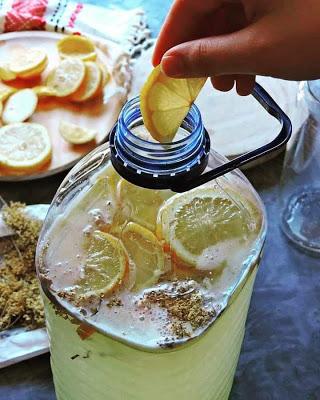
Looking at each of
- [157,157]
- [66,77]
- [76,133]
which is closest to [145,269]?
[157,157]

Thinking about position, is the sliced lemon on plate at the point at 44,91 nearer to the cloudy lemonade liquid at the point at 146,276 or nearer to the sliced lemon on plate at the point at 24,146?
the sliced lemon on plate at the point at 24,146

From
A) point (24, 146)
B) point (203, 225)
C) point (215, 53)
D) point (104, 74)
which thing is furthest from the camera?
point (104, 74)

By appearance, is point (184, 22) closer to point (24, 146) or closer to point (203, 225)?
point (203, 225)

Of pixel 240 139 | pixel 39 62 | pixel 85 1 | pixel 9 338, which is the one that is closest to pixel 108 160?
pixel 9 338

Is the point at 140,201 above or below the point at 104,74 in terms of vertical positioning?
above

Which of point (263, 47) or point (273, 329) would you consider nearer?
point (263, 47)

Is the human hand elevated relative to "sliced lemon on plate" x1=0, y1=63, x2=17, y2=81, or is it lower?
elevated

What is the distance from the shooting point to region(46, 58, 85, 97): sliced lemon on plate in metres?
1.09

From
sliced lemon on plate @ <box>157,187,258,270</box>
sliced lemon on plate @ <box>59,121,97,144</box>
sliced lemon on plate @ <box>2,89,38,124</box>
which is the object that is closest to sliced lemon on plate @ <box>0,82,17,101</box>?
sliced lemon on plate @ <box>2,89,38,124</box>

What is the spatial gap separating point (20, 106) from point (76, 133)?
0.35 ft

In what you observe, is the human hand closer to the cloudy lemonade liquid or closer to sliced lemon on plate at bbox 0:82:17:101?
the cloudy lemonade liquid

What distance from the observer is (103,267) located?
61cm

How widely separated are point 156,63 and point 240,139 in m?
0.41

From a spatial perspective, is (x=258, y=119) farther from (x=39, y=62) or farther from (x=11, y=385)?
(x=11, y=385)
